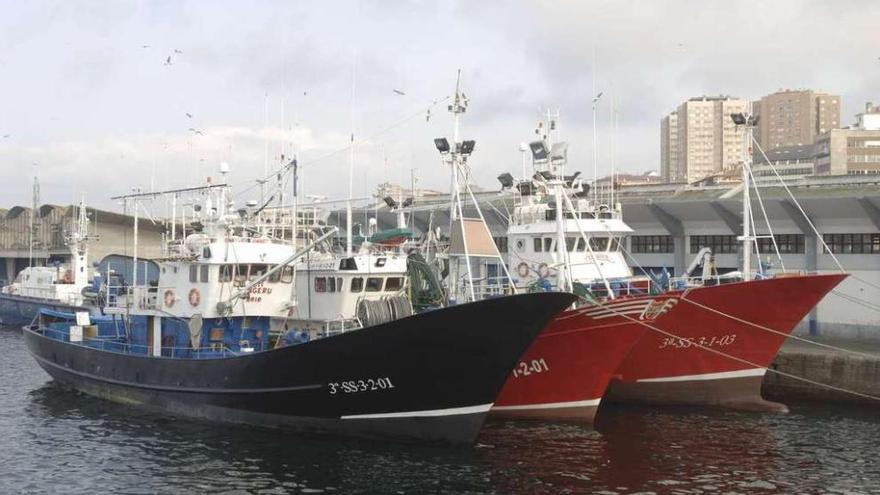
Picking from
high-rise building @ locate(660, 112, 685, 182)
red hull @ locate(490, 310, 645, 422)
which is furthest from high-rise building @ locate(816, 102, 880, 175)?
red hull @ locate(490, 310, 645, 422)

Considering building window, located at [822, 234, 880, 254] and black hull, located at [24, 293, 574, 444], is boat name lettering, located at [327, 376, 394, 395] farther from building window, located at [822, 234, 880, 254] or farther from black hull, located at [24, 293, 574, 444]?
building window, located at [822, 234, 880, 254]

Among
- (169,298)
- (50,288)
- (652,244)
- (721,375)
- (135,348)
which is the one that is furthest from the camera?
(50,288)

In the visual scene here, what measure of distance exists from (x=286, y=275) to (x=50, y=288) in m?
35.9

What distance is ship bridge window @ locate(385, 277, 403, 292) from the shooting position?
2353 cm

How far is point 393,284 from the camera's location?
23.6 metres

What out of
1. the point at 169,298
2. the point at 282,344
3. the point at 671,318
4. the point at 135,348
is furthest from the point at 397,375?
the point at 135,348

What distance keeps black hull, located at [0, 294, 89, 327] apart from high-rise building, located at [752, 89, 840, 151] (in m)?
122

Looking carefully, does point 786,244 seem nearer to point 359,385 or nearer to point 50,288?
point 359,385

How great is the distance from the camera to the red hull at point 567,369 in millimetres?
20920

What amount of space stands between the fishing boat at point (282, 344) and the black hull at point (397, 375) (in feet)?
0.09

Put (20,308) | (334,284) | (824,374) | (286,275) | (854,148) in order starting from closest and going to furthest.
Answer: (334,284), (286,275), (824,374), (20,308), (854,148)

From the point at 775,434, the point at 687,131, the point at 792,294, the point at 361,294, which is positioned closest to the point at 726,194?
the point at 792,294

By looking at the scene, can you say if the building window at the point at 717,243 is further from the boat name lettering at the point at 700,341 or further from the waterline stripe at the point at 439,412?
the waterline stripe at the point at 439,412

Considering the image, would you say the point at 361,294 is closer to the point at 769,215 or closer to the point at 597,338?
the point at 597,338
